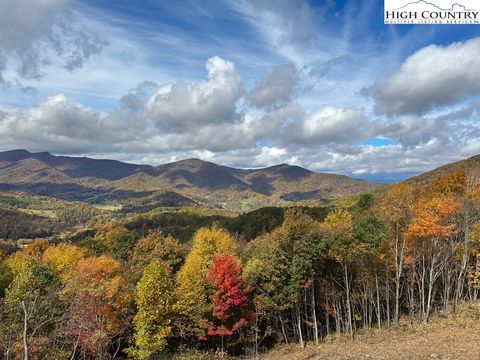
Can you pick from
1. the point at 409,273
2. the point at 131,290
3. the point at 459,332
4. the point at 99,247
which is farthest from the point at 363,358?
the point at 99,247

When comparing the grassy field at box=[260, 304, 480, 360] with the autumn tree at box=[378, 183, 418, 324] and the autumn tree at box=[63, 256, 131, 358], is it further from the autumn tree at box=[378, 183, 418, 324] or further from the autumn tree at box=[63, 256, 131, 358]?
the autumn tree at box=[63, 256, 131, 358]

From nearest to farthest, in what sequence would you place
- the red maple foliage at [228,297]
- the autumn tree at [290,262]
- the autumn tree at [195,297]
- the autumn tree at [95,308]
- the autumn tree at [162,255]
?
the autumn tree at [95,308], the autumn tree at [290,262], the red maple foliage at [228,297], the autumn tree at [195,297], the autumn tree at [162,255]

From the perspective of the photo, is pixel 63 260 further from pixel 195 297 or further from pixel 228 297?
pixel 228 297

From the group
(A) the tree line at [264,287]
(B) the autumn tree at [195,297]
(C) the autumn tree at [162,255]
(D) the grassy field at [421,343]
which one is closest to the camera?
(D) the grassy field at [421,343]

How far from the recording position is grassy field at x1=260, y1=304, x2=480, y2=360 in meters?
26.3

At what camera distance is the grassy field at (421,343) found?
1037 inches

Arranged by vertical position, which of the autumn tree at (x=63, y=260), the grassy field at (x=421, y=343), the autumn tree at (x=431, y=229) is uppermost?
the autumn tree at (x=431, y=229)

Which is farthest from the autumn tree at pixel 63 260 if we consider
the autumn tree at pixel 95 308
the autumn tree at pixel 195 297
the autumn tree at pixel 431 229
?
the autumn tree at pixel 431 229

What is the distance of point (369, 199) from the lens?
87.9 m

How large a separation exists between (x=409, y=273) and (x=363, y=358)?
24042mm

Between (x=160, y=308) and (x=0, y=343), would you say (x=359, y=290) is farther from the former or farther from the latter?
(x=0, y=343)

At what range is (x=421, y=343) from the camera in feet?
101

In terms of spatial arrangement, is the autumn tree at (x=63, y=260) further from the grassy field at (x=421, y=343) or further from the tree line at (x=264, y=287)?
the grassy field at (x=421, y=343)

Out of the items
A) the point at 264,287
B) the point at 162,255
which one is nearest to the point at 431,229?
the point at 264,287
